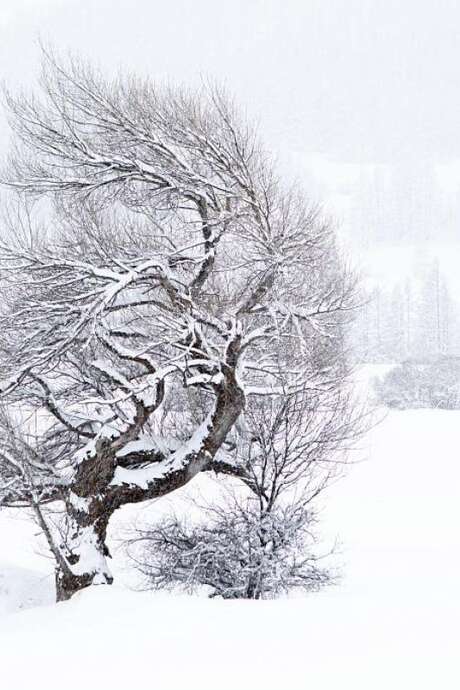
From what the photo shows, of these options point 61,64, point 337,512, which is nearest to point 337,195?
point 337,512

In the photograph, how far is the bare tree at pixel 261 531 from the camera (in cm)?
1045

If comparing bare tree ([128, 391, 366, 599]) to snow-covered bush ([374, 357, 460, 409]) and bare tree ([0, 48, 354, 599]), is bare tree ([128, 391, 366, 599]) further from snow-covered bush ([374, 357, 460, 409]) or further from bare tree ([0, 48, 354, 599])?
snow-covered bush ([374, 357, 460, 409])

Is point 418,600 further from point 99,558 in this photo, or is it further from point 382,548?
point 382,548

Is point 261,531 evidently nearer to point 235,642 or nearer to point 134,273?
point 134,273

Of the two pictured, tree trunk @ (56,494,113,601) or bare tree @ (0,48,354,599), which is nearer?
tree trunk @ (56,494,113,601)

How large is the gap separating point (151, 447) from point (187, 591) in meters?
2.44

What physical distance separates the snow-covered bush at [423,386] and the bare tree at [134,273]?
33206 mm

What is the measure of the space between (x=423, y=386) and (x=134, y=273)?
3723 cm

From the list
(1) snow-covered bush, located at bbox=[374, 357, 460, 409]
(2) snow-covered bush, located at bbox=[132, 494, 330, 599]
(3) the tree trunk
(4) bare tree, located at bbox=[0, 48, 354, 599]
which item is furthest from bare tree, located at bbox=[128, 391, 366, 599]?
(1) snow-covered bush, located at bbox=[374, 357, 460, 409]

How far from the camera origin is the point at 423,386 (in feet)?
144

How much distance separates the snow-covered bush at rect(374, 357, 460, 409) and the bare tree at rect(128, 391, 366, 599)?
3153 centimetres

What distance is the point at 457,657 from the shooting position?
199 inches

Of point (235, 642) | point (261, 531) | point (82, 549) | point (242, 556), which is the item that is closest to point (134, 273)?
point (82, 549)

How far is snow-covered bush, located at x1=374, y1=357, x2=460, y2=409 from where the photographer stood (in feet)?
140
